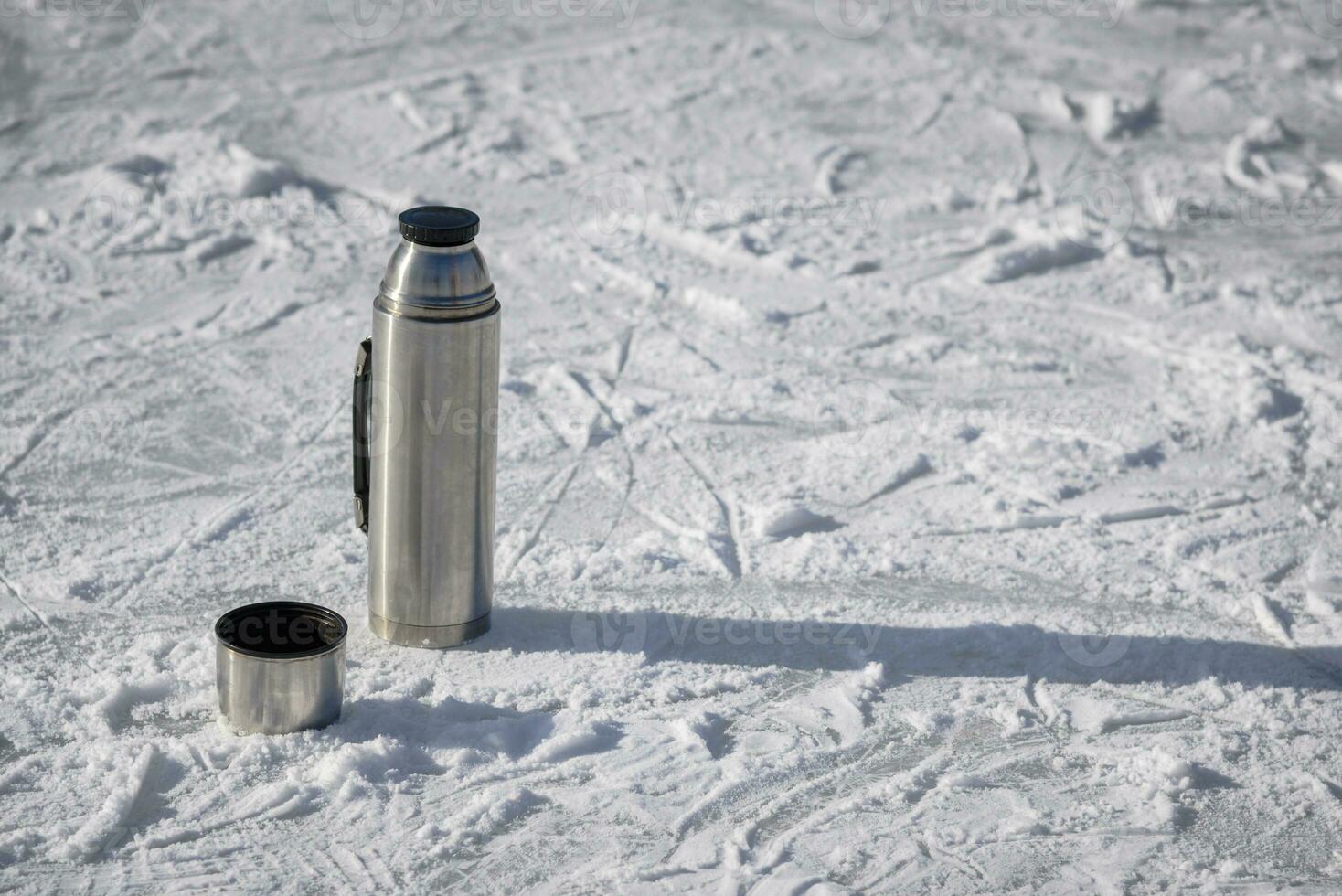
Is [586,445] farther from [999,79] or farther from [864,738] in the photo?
[999,79]

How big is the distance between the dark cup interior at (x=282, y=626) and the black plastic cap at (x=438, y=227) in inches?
37.0

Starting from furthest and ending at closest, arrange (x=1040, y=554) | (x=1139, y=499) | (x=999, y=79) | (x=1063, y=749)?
(x=999, y=79) < (x=1139, y=499) < (x=1040, y=554) < (x=1063, y=749)

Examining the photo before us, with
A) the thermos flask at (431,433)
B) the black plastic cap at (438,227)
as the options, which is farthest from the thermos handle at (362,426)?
the black plastic cap at (438,227)

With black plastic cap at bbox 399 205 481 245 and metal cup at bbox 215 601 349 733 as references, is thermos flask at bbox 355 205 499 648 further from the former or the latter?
metal cup at bbox 215 601 349 733

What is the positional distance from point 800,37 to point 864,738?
7201mm

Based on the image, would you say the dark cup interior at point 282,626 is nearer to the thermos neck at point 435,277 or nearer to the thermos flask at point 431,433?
the thermos flask at point 431,433

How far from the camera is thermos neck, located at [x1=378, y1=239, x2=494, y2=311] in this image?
145 inches

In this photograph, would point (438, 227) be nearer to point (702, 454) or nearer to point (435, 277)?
point (435, 277)

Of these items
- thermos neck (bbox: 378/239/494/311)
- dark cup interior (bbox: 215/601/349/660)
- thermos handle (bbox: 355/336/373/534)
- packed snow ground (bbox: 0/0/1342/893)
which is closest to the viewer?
packed snow ground (bbox: 0/0/1342/893)

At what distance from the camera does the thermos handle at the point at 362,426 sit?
3.91 meters

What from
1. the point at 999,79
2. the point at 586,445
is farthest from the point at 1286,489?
the point at 999,79

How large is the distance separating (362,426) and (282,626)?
627 millimetres

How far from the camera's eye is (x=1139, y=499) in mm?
4973

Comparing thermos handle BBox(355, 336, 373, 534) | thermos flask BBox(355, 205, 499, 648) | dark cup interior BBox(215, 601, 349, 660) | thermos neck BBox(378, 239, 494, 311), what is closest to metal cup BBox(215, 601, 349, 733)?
dark cup interior BBox(215, 601, 349, 660)
